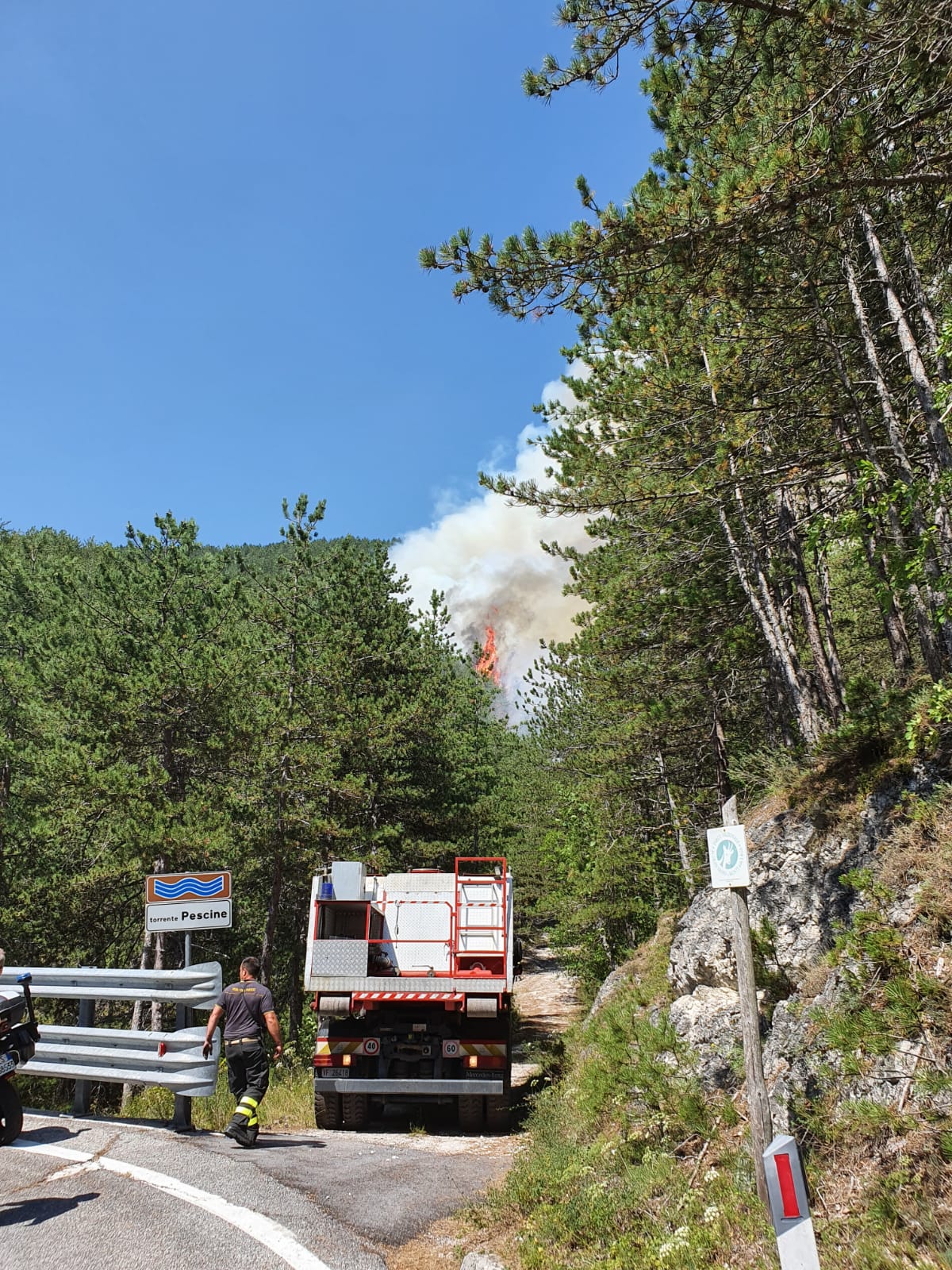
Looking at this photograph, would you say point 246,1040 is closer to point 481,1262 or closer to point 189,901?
point 189,901

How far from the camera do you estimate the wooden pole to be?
5.11 m

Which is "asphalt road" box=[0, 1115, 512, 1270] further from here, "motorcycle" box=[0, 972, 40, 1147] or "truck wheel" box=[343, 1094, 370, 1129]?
"truck wheel" box=[343, 1094, 370, 1129]

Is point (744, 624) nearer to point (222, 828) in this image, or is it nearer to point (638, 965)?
point (638, 965)

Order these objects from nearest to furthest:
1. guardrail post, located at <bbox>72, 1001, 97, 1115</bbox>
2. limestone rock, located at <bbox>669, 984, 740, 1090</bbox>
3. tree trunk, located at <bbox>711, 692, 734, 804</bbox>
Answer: limestone rock, located at <bbox>669, 984, 740, 1090</bbox> → guardrail post, located at <bbox>72, 1001, 97, 1115</bbox> → tree trunk, located at <bbox>711, 692, 734, 804</bbox>

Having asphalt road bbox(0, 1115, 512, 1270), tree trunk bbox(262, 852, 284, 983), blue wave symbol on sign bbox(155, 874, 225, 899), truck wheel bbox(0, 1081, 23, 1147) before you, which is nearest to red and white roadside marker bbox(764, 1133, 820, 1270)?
asphalt road bbox(0, 1115, 512, 1270)

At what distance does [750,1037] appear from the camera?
17.4ft

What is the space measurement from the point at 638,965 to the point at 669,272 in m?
10.9

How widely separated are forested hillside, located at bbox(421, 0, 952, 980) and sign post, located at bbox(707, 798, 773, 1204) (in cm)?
218

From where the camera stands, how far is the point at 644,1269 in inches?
171

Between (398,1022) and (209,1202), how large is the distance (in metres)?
5.33

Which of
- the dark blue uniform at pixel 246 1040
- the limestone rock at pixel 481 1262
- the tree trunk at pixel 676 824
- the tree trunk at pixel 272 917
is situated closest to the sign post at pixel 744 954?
the limestone rock at pixel 481 1262

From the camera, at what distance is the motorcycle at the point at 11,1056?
5.68m

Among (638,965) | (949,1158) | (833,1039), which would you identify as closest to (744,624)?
(638,965)

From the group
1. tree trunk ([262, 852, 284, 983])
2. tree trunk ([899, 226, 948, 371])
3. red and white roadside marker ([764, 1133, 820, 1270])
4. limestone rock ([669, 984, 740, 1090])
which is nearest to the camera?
red and white roadside marker ([764, 1133, 820, 1270])
